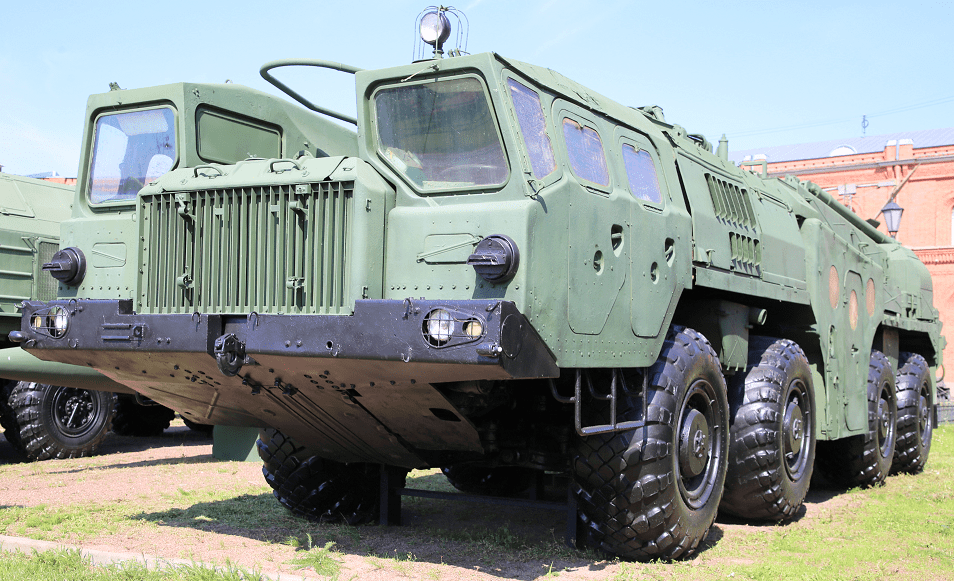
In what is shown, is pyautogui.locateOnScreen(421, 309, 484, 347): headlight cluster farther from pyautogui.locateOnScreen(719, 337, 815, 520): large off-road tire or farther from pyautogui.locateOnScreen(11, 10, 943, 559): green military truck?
pyautogui.locateOnScreen(719, 337, 815, 520): large off-road tire

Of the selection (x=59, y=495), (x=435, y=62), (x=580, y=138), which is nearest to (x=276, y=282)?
(x=435, y=62)

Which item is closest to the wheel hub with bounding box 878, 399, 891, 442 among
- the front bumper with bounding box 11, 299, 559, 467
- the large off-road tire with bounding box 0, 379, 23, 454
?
the front bumper with bounding box 11, 299, 559, 467

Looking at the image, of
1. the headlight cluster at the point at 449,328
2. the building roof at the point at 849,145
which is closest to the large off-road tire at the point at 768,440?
the headlight cluster at the point at 449,328

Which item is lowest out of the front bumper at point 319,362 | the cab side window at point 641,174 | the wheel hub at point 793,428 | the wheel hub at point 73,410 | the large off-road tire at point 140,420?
the large off-road tire at point 140,420

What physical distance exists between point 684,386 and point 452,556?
1.71m

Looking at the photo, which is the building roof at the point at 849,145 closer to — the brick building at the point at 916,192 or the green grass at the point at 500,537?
the brick building at the point at 916,192

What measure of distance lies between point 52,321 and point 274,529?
2.03 metres

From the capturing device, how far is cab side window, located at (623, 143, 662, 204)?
18.7ft

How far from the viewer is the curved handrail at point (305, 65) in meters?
6.31

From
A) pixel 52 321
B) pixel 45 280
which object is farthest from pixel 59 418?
pixel 52 321

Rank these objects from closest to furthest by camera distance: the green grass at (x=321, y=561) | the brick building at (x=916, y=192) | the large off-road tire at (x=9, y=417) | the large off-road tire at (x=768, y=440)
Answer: the green grass at (x=321, y=561), the large off-road tire at (x=768, y=440), the large off-road tire at (x=9, y=417), the brick building at (x=916, y=192)

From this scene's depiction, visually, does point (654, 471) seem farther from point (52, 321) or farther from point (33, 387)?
point (33, 387)

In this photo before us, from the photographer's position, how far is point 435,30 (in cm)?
543

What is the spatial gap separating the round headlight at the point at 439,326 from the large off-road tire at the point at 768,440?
3330 millimetres
